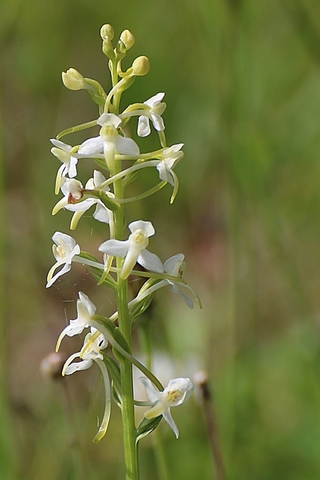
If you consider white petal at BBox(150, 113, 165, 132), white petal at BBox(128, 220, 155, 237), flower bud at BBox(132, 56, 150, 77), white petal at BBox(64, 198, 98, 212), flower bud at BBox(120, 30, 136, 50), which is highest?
flower bud at BBox(120, 30, 136, 50)

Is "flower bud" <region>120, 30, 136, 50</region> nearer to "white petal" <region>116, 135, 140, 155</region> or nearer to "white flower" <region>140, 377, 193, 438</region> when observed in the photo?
"white petal" <region>116, 135, 140, 155</region>

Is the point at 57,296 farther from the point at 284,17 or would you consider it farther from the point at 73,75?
the point at 73,75

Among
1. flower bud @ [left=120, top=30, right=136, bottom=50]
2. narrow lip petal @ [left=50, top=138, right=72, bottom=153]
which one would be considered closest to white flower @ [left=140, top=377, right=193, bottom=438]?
narrow lip petal @ [left=50, top=138, right=72, bottom=153]

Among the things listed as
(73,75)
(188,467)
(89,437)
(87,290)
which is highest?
(73,75)

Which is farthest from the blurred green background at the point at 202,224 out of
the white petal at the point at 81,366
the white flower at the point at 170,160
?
the white flower at the point at 170,160

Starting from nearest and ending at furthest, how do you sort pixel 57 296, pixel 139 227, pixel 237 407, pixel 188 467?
1. pixel 139 227
2. pixel 188 467
3. pixel 237 407
4. pixel 57 296

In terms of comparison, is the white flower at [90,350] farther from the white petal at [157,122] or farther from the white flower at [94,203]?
the white petal at [157,122]

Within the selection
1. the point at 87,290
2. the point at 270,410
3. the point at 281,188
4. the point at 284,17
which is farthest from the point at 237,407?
the point at 284,17
